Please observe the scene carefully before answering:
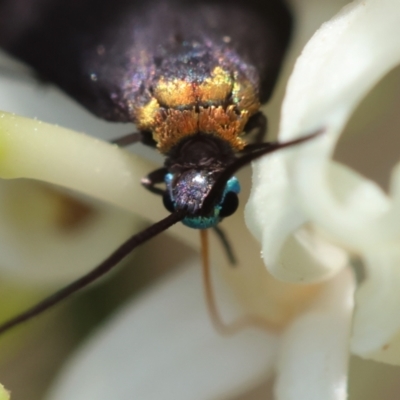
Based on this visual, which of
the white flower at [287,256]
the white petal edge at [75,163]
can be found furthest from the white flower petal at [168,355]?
the white petal edge at [75,163]

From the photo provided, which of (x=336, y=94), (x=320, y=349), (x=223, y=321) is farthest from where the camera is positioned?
(x=223, y=321)

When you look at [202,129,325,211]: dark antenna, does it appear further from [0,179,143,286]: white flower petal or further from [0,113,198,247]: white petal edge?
[0,179,143,286]: white flower petal

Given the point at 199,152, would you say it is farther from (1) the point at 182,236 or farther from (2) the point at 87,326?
(2) the point at 87,326

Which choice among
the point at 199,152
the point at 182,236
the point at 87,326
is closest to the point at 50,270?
the point at 87,326

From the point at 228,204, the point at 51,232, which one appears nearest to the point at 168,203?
the point at 228,204

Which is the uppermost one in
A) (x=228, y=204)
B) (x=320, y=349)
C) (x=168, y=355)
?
(x=228, y=204)

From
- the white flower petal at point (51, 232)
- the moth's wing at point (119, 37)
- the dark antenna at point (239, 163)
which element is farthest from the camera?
the white flower petal at point (51, 232)

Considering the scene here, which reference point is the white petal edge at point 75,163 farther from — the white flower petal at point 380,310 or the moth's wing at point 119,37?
the white flower petal at point 380,310

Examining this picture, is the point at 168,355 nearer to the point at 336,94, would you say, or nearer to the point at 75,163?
the point at 75,163
